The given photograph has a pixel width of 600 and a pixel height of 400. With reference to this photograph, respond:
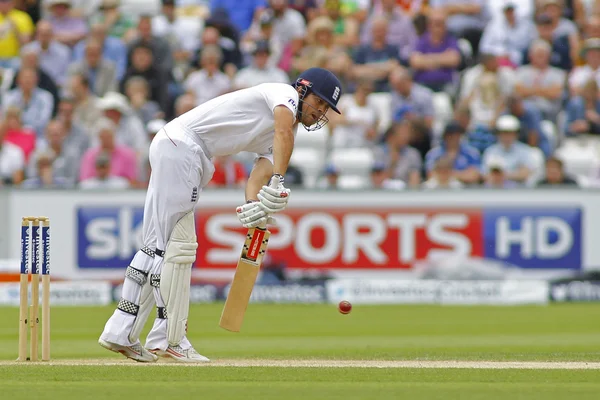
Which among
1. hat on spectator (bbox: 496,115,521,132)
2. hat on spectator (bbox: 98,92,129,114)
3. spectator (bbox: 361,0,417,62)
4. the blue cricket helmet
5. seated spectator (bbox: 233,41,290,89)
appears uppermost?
spectator (bbox: 361,0,417,62)

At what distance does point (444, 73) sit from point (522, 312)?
4185mm

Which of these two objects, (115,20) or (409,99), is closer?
(409,99)

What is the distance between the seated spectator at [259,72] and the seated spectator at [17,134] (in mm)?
2332

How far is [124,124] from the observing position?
13773 millimetres

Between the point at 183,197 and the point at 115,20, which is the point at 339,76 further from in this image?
the point at 183,197

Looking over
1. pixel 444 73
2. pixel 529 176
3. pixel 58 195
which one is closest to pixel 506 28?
pixel 444 73

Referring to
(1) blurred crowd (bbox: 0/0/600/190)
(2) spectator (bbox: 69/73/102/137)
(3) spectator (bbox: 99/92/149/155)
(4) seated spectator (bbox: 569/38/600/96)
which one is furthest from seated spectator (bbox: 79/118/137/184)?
(4) seated spectator (bbox: 569/38/600/96)

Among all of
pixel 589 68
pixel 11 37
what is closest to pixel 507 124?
pixel 589 68

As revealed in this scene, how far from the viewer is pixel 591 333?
9.30 metres

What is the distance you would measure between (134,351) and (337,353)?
1488 mm

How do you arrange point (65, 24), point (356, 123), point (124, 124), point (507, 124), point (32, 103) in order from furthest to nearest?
point (65, 24)
point (32, 103)
point (356, 123)
point (124, 124)
point (507, 124)

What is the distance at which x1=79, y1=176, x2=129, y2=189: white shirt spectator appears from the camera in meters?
12.7

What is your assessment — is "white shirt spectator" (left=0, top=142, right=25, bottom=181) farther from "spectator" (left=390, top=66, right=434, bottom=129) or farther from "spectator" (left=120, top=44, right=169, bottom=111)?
"spectator" (left=390, top=66, right=434, bottom=129)

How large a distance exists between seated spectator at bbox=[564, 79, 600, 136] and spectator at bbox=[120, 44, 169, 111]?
455 cm
